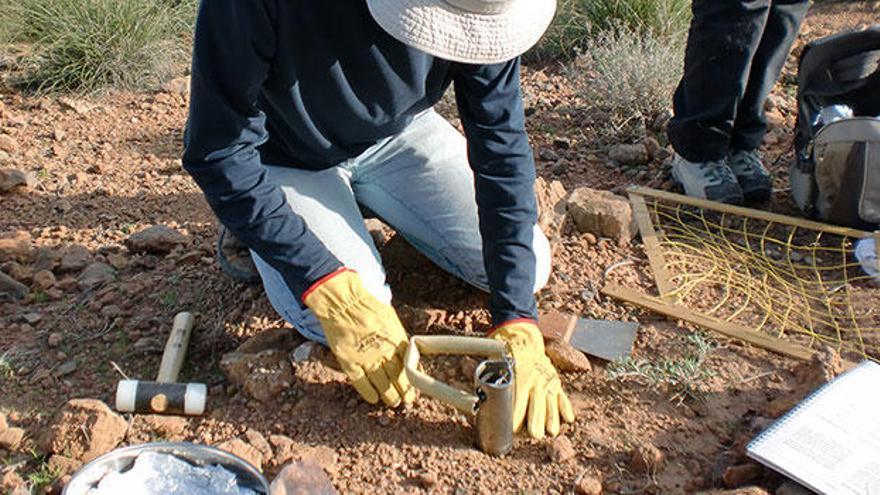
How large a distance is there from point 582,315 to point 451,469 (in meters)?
0.78

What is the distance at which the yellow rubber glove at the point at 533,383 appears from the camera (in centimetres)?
230

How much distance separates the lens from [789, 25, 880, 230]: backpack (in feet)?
10.2

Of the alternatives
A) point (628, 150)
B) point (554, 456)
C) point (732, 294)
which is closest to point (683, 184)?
point (628, 150)

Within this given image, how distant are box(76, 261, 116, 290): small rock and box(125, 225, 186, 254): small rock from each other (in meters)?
0.13

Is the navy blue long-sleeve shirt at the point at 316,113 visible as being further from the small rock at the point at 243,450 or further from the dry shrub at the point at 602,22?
the dry shrub at the point at 602,22

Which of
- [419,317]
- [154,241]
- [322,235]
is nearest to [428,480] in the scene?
[419,317]

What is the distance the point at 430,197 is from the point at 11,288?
4.43 feet

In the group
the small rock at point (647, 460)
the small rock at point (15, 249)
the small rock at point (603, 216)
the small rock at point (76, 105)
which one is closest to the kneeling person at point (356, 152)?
the small rock at point (647, 460)

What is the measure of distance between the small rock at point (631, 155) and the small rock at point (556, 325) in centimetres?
124

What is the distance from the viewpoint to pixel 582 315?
2846 millimetres

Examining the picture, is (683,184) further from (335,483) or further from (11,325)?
(11,325)

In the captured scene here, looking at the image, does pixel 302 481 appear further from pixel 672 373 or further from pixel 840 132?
pixel 840 132

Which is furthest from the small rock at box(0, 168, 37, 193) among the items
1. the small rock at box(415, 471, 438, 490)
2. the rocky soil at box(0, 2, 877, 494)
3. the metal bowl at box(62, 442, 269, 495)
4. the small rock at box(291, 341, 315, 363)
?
the small rock at box(415, 471, 438, 490)

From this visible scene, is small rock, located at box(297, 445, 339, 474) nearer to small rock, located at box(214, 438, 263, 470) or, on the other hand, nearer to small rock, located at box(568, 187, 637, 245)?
small rock, located at box(214, 438, 263, 470)
